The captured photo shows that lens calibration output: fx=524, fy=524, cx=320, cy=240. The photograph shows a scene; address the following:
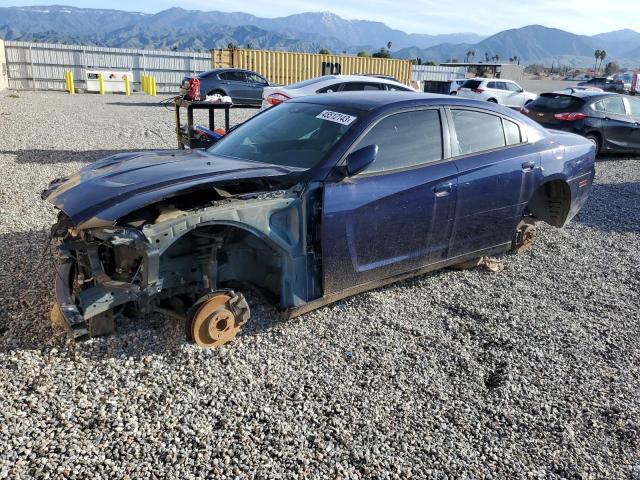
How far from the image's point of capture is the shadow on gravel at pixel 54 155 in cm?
902

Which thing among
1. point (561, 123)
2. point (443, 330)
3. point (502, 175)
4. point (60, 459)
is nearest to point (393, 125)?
point (502, 175)

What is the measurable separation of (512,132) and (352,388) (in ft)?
9.58

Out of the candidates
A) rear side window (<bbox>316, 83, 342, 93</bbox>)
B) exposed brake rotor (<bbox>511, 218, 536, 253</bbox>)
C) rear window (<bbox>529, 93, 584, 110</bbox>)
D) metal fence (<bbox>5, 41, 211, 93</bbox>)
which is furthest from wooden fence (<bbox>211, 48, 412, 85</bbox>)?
exposed brake rotor (<bbox>511, 218, 536, 253</bbox>)

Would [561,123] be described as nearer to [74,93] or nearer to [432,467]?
[432,467]

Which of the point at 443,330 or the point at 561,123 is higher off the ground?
the point at 561,123

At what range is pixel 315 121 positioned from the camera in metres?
4.11

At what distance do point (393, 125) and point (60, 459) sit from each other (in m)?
2.98

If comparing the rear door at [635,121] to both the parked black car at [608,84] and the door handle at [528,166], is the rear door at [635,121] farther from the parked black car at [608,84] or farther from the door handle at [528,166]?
the parked black car at [608,84]

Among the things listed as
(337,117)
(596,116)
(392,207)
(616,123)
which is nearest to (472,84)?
(616,123)

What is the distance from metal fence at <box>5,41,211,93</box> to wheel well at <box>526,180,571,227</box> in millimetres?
26460

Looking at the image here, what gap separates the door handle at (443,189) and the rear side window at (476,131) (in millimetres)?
375

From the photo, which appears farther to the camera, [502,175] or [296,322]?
[502,175]

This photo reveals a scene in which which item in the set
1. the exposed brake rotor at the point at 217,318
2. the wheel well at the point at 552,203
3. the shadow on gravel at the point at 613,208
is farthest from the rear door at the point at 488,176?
the shadow on gravel at the point at 613,208

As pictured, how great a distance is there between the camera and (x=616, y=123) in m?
11.3
